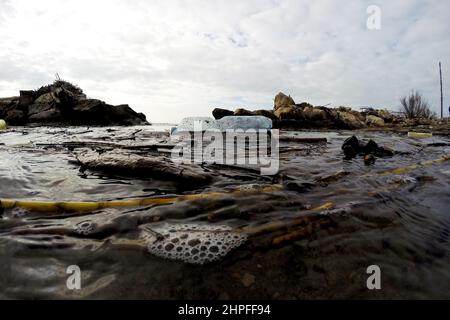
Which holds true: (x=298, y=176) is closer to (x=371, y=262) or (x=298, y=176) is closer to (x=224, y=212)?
(x=224, y=212)

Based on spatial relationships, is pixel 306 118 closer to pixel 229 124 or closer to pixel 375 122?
pixel 375 122

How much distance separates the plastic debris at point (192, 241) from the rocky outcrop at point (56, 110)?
988 inches

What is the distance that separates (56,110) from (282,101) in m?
19.1

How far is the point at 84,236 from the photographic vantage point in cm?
163

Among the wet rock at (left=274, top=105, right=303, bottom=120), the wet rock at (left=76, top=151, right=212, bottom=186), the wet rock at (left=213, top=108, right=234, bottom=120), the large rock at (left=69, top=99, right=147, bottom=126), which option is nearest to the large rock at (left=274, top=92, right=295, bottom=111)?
the wet rock at (left=274, top=105, right=303, bottom=120)

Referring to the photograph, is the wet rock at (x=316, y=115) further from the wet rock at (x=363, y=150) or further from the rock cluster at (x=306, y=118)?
→ the wet rock at (x=363, y=150)

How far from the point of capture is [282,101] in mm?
21359

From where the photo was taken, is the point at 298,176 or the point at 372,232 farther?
the point at 298,176

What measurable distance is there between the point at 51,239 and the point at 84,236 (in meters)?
0.18

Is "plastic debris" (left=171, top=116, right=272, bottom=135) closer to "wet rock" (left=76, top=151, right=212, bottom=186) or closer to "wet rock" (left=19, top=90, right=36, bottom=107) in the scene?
"wet rock" (left=76, top=151, right=212, bottom=186)

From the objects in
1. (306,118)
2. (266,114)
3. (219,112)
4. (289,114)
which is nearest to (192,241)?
(219,112)
